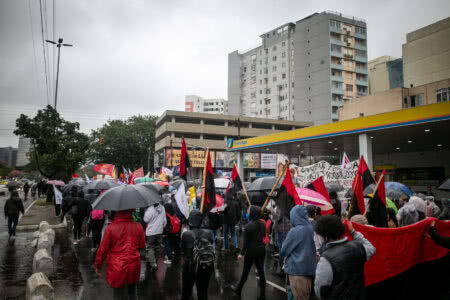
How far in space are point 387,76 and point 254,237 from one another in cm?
5569

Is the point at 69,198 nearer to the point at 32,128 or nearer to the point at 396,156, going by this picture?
the point at 32,128

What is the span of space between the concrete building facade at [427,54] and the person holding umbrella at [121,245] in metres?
43.1

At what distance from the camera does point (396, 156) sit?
29078mm

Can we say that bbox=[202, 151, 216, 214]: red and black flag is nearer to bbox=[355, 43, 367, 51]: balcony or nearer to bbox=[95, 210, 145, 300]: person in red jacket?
bbox=[95, 210, 145, 300]: person in red jacket

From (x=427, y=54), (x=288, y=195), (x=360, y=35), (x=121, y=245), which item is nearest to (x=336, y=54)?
(x=360, y=35)

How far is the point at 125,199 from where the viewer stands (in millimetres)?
4465

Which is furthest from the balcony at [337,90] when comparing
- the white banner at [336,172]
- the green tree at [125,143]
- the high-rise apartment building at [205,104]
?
the high-rise apartment building at [205,104]

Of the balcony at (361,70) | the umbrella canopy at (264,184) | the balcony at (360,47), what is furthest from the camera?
the balcony at (360,47)

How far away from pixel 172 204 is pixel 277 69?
71947mm

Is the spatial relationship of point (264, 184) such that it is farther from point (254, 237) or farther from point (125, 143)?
point (125, 143)

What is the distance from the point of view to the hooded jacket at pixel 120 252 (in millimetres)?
4230

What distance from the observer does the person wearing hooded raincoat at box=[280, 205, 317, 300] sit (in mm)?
4270

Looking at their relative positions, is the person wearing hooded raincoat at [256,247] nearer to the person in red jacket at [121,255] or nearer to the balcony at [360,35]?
the person in red jacket at [121,255]

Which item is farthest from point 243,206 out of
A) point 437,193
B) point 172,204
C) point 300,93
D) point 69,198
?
point 300,93
